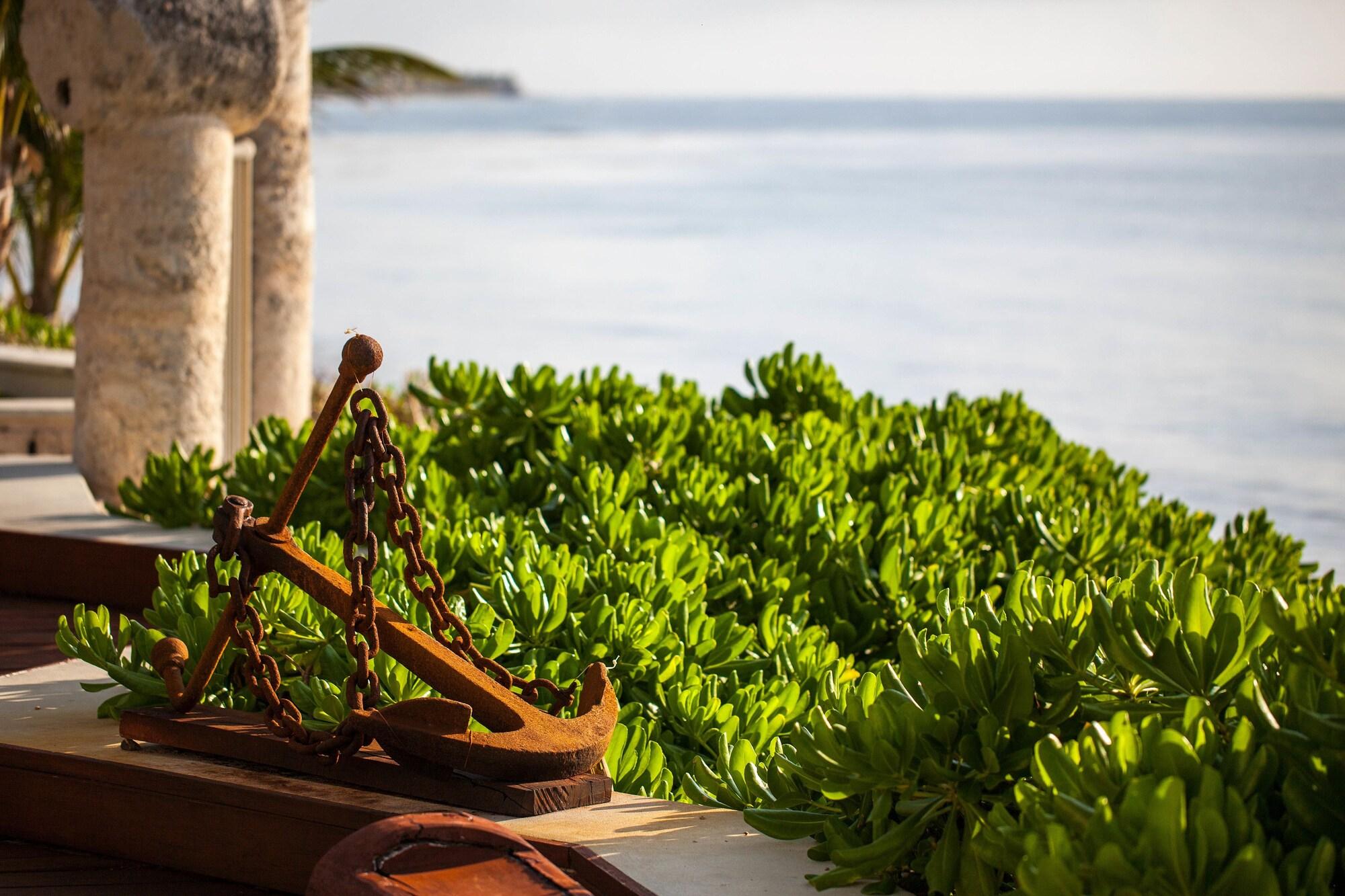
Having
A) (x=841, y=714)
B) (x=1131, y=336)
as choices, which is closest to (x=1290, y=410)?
(x=1131, y=336)

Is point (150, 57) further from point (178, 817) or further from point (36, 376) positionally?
point (36, 376)

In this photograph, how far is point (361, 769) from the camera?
7.76ft

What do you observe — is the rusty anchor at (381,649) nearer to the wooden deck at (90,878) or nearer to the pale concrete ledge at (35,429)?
the wooden deck at (90,878)

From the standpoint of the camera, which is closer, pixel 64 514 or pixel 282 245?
pixel 64 514

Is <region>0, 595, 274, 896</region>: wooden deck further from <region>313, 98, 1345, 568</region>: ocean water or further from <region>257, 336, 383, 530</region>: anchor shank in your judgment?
<region>313, 98, 1345, 568</region>: ocean water

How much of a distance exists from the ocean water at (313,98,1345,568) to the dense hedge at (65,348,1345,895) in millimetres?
→ 5570

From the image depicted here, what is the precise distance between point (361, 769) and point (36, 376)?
7344 millimetres

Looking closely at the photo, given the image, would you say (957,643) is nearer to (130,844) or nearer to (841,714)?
(841,714)

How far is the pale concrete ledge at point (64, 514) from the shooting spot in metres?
4.39

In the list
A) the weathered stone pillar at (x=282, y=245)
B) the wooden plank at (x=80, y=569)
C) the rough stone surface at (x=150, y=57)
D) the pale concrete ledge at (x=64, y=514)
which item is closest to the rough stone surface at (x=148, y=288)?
the rough stone surface at (x=150, y=57)

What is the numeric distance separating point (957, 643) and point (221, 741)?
4.44 feet

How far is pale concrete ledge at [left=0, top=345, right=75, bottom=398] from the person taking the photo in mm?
Result: 8609

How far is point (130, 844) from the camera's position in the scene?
2461 millimetres

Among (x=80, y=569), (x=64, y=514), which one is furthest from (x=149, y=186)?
(x=80, y=569)
